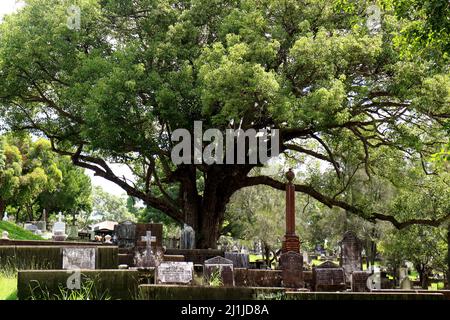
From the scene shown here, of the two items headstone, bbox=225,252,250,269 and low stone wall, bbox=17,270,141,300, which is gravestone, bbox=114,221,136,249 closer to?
headstone, bbox=225,252,250,269

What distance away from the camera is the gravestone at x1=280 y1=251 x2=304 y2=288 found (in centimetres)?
1617

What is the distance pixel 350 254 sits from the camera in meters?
19.9

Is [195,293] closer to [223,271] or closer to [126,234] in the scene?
[223,271]

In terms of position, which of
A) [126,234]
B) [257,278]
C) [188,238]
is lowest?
[257,278]

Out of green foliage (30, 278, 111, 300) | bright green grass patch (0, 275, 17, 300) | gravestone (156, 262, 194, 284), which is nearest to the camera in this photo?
green foliage (30, 278, 111, 300)

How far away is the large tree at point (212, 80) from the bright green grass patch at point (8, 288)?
9727 millimetres

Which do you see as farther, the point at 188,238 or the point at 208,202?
the point at 208,202

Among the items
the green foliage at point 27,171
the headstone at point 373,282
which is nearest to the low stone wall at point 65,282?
the headstone at point 373,282

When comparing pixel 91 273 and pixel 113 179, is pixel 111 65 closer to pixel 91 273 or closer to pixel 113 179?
pixel 113 179

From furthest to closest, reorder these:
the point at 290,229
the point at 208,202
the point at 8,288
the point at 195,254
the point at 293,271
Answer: the point at 208,202 < the point at 195,254 < the point at 290,229 < the point at 293,271 < the point at 8,288

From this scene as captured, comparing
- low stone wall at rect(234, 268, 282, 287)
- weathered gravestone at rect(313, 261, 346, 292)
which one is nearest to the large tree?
weathered gravestone at rect(313, 261, 346, 292)

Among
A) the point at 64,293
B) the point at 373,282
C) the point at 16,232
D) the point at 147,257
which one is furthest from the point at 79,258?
the point at 16,232

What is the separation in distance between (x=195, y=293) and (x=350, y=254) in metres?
10.6

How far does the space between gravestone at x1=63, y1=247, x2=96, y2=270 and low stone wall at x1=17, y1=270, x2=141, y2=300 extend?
2.80 meters
